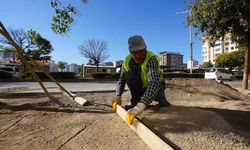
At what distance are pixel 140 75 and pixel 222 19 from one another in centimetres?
1003

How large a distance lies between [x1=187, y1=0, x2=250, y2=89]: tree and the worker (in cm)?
928

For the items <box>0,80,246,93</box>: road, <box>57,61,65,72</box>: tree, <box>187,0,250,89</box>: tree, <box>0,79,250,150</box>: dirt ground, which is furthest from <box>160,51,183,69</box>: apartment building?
<box>0,79,250,150</box>: dirt ground

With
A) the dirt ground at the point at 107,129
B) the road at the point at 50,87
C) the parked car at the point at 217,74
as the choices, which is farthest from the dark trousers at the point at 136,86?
the parked car at the point at 217,74

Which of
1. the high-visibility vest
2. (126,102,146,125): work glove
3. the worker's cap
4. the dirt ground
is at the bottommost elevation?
the dirt ground

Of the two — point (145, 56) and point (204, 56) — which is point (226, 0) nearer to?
point (145, 56)

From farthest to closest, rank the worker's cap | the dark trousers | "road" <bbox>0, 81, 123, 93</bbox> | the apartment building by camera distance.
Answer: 1. the apartment building
2. "road" <bbox>0, 81, 123, 93</bbox>
3. the dark trousers
4. the worker's cap

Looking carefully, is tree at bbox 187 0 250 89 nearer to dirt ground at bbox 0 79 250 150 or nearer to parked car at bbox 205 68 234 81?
dirt ground at bbox 0 79 250 150

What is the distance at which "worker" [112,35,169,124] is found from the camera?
3.20 m

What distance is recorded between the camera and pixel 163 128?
3.26m

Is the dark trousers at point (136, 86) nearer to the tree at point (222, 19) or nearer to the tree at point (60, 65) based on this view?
the tree at point (222, 19)

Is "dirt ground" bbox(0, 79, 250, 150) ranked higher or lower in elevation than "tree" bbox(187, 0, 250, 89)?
lower

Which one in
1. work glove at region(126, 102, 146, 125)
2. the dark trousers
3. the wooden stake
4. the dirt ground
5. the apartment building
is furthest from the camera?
the apartment building

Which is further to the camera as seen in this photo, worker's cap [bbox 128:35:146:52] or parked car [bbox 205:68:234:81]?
parked car [bbox 205:68:234:81]

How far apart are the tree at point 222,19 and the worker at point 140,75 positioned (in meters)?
9.28
